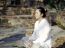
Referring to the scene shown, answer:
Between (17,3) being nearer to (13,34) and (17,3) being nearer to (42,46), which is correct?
(13,34)

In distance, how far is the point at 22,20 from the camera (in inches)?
267

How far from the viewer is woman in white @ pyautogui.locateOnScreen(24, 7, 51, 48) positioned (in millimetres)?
3412

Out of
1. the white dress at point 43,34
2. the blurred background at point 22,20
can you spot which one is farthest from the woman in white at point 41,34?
the blurred background at point 22,20

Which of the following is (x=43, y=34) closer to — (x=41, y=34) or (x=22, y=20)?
(x=41, y=34)

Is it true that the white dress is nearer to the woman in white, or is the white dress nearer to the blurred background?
the woman in white

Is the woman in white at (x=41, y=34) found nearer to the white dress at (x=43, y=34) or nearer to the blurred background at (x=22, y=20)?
the white dress at (x=43, y=34)

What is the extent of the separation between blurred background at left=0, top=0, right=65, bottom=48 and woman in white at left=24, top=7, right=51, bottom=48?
10.3 ft

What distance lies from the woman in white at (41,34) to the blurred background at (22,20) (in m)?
3.13

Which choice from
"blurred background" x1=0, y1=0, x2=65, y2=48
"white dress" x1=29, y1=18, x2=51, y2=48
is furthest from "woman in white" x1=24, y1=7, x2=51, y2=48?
"blurred background" x1=0, y1=0, x2=65, y2=48

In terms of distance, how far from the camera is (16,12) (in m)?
6.77

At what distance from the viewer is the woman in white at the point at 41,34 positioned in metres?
3.41

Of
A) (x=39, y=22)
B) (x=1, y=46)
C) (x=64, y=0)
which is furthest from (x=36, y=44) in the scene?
(x=64, y=0)

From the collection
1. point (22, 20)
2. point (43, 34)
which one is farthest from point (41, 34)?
point (22, 20)

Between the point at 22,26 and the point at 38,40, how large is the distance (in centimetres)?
331
